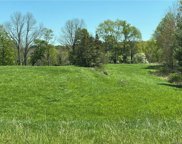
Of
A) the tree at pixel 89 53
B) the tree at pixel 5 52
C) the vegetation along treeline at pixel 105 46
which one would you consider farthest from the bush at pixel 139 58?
the tree at pixel 89 53

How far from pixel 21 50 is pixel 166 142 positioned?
87.1 metres

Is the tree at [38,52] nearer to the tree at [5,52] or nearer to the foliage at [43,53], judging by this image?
the foliage at [43,53]

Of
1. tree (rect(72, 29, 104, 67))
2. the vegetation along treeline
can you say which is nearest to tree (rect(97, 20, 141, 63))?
the vegetation along treeline

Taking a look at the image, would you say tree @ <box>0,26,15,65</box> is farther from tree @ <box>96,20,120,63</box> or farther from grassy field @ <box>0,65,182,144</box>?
grassy field @ <box>0,65,182,144</box>

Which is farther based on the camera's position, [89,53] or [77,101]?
[89,53]

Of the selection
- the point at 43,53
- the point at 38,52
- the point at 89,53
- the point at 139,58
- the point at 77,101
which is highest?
the point at 38,52

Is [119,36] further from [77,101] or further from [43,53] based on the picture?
[77,101]

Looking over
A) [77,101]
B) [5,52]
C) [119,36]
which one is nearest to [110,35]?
[119,36]

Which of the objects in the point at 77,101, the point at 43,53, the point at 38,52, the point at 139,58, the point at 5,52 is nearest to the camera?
the point at 77,101

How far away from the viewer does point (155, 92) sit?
26422 mm

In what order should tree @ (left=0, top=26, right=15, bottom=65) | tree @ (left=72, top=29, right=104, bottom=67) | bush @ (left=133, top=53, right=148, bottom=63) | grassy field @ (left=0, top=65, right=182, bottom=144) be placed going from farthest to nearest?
1. bush @ (left=133, top=53, right=148, bottom=63)
2. tree @ (left=0, top=26, right=15, bottom=65)
3. tree @ (left=72, top=29, right=104, bottom=67)
4. grassy field @ (left=0, top=65, right=182, bottom=144)

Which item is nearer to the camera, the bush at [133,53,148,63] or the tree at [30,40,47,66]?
the tree at [30,40,47,66]

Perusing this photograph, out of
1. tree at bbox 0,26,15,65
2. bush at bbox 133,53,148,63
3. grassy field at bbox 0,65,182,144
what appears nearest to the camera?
grassy field at bbox 0,65,182,144

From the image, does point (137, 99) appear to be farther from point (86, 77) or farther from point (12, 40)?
point (12, 40)
